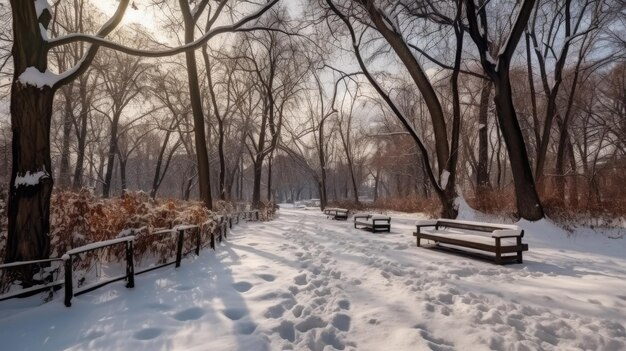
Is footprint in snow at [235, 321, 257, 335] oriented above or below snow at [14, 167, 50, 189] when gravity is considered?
below

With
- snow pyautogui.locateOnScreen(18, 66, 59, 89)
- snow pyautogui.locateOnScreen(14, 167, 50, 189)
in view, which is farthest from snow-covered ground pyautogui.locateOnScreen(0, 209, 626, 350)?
snow pyautogui.locateOnScreen(18, 66, 59, 89)

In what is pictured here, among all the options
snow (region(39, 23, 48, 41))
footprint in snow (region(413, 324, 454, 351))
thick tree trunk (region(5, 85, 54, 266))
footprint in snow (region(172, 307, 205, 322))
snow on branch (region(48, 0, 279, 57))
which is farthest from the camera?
snow on branch (region(48, 0, 279, 57))

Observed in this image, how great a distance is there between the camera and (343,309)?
4379 mm

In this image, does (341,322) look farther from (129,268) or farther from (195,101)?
(195,101)

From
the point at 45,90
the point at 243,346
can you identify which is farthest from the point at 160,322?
the point at 45,90

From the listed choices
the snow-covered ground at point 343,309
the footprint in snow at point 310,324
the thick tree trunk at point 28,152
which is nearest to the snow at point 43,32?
the thick tree trunk at point 28,152

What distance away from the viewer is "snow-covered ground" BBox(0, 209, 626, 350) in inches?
137

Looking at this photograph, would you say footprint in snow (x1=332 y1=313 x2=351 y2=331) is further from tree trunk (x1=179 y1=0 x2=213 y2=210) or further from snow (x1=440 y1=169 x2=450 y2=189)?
snow (x1=440 y1=169 x2=450 y2=189)

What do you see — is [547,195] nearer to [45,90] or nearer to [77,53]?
[45,90]

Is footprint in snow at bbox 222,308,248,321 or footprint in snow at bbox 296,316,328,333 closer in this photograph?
footprint in snow at bbox 296,316,328,333

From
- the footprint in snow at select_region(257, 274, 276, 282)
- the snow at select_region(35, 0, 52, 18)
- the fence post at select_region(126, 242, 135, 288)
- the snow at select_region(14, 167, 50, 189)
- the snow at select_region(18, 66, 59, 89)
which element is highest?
the snow at select_region(35, 0, 52, 18)

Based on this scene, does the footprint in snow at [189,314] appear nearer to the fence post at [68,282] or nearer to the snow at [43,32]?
the fence post at [68,282]

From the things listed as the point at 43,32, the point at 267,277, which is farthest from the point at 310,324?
the point at 43,32

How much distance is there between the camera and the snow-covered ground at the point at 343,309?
347cm
